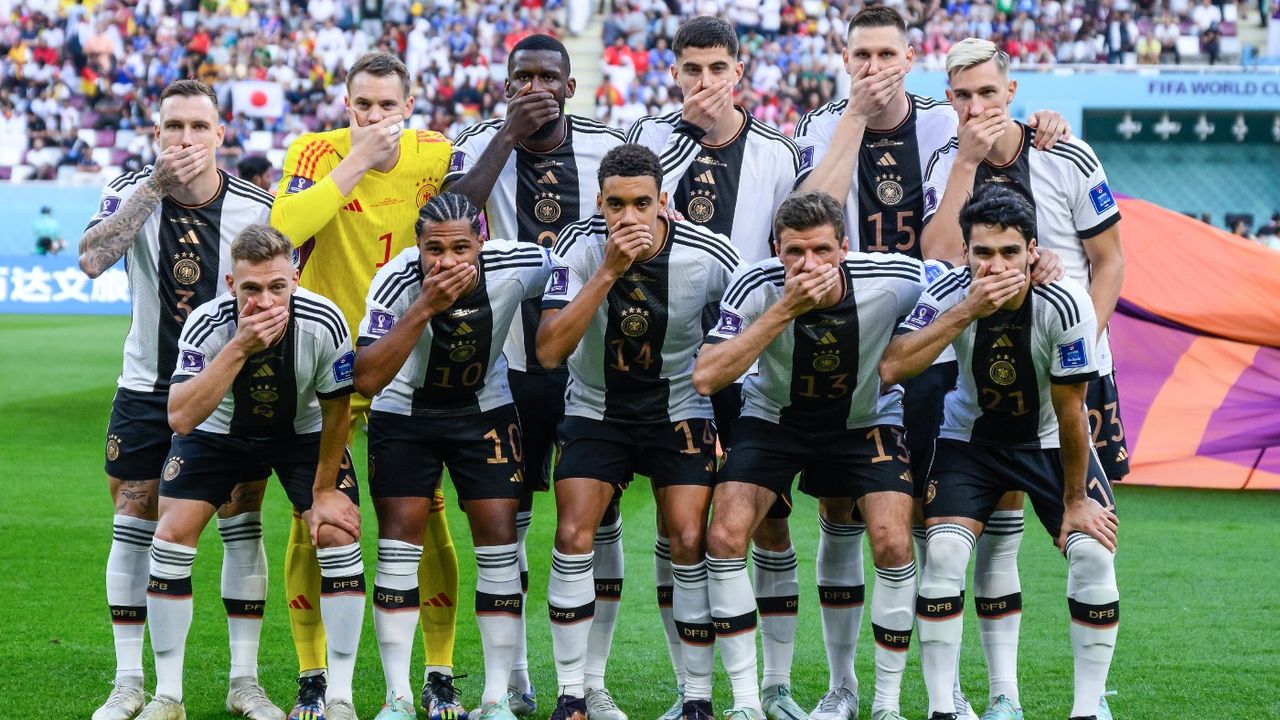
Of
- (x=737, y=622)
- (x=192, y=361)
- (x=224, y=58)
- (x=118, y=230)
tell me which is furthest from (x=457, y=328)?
(x=224, y=58)

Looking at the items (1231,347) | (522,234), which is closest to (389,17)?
(1231,347)

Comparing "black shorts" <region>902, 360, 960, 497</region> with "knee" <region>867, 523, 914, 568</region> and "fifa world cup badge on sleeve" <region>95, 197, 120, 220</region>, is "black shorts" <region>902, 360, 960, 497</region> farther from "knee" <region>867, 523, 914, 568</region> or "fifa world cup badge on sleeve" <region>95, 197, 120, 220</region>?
"fifa world cup badge on sleeve" <region>95, 197, 120, 220</region>

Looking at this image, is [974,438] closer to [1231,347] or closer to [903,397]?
[903,397]

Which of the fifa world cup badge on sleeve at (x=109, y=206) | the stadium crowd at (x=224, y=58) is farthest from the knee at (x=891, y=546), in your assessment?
the stadium crowd at (x=224, y=58)

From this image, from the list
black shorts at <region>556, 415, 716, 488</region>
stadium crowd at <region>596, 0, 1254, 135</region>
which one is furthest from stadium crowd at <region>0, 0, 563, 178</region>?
black shorts at <region>556, 415, 716, 488</region>

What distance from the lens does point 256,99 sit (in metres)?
25.4

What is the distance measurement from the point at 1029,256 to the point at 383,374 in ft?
6.78

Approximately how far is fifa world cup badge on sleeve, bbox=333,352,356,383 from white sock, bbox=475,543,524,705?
0.72 meters

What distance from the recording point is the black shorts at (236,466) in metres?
4.73

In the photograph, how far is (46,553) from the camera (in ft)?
24.5

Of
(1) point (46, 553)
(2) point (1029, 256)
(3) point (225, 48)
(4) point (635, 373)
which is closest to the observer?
(2) point (1029, 256)

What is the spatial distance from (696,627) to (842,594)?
0.61 meters

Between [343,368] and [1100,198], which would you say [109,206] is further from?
[1100,198]

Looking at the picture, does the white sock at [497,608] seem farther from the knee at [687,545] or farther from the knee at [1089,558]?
the knee at [1089,558]
